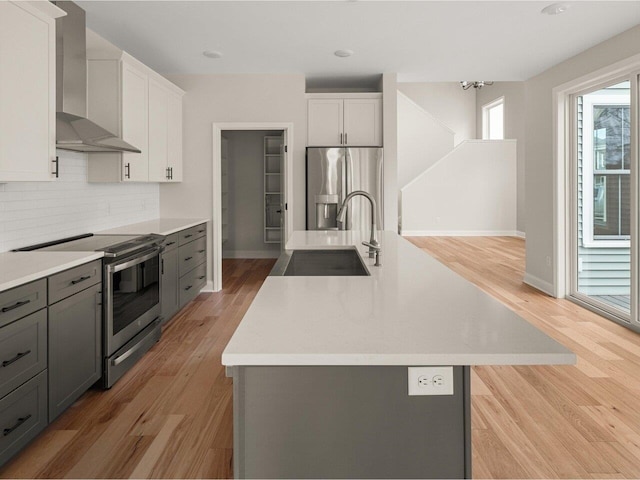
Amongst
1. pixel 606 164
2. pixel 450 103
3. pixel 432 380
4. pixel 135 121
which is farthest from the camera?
pixel 450 103

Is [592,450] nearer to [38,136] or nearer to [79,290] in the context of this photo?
[79,290]

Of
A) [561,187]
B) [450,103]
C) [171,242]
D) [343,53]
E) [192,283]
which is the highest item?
[450,103]

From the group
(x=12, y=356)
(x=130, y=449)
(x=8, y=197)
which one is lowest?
(x=130, y=449)

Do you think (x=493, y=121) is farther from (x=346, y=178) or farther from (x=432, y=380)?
(x=432, y=380)

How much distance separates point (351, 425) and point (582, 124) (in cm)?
499

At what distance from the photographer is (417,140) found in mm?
12328

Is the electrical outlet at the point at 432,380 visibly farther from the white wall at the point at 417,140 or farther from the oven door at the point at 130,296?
the white wall at the point at 417,140

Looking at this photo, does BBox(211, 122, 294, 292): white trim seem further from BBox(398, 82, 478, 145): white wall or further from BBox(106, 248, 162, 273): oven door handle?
BBox(398, 82, 478, 145): white wall

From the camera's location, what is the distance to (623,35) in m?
4.25

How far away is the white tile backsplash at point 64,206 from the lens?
3197 mm

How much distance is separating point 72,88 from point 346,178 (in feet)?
10.1

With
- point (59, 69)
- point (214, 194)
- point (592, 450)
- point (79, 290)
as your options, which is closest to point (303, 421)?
point (592, 450)

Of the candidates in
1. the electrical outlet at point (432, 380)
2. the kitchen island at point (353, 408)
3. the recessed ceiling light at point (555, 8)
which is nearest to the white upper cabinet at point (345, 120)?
the recessed ceiling light at point (555, 8)

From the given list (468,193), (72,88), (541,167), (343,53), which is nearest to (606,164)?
(541,167)
